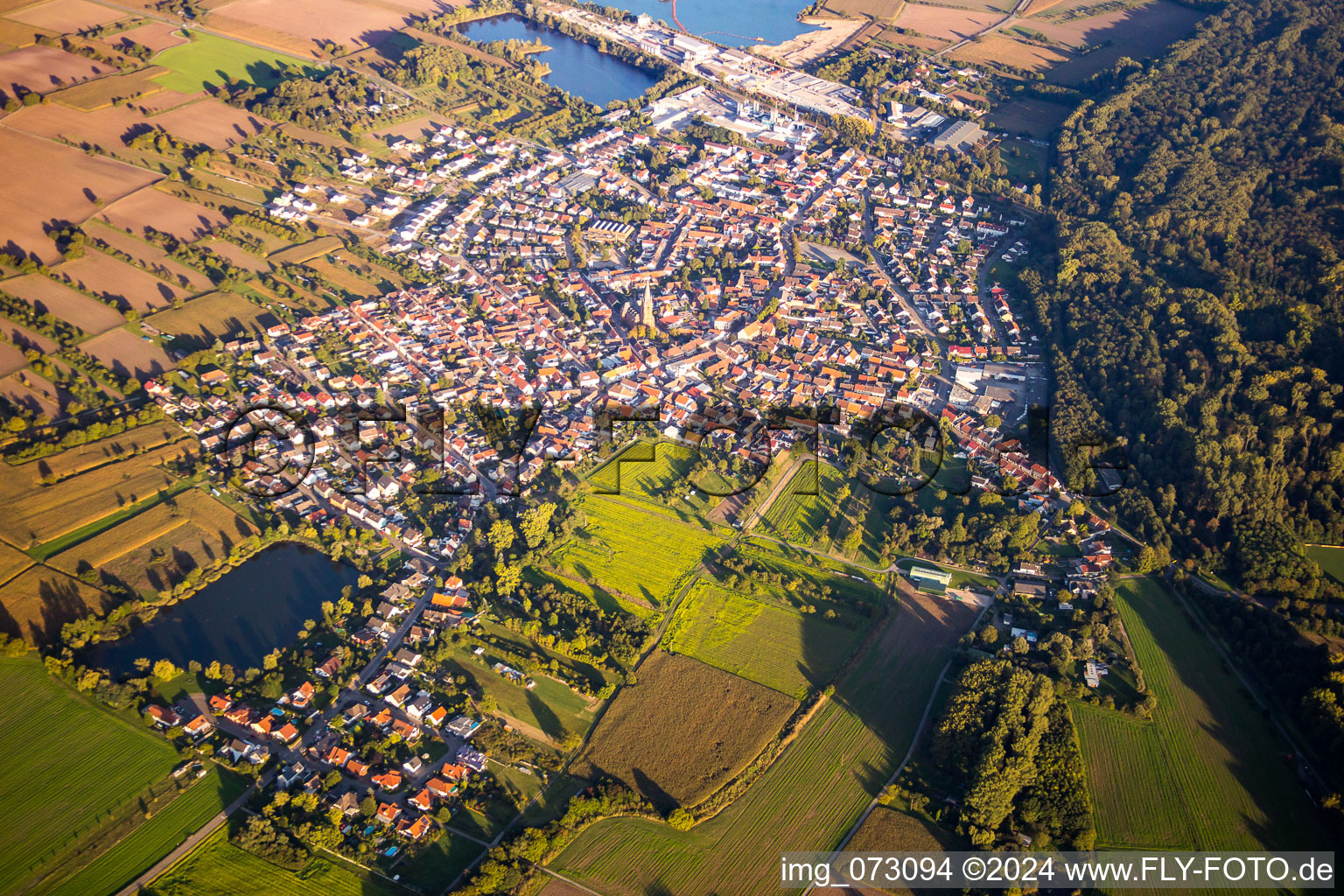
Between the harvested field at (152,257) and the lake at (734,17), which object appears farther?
the lake at (734,17)

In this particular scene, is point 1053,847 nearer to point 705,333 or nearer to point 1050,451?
point 1050,451

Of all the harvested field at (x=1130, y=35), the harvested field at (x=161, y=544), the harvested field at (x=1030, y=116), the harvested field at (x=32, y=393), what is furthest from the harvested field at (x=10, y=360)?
the harvested field at (x=1130, y=35)

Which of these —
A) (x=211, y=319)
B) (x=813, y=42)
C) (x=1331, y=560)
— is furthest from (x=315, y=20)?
(x=1331, y=560)

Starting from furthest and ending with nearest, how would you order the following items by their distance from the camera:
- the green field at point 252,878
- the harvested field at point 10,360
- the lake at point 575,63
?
the lake at point 575,63 → the harvested field at point 10,360 → the green field at point 252,878

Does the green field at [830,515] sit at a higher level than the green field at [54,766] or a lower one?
higher

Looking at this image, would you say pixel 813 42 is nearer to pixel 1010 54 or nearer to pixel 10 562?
pixel 1010 54

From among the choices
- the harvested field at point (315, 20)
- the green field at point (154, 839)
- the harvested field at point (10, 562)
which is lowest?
the green field at point (154, 839)

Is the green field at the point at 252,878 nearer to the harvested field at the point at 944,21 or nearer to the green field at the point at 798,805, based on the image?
the green field at the point at 798,805

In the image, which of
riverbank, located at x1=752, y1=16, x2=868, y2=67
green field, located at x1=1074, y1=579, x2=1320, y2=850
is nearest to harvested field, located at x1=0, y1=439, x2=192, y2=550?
green field, located at x1=1074, y1=579, x2=1320, y2=850
